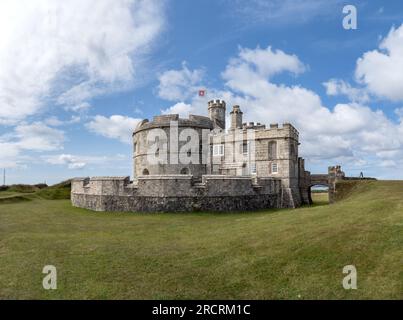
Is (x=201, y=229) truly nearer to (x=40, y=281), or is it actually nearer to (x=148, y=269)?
(x=148, y=269)

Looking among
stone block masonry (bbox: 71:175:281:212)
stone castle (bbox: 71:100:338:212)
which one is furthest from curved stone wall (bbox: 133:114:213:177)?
stone block masonry (bbox: 71:175:281:212)

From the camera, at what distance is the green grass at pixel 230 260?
8016 millimetres

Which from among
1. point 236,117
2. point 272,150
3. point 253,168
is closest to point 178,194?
point 253,168

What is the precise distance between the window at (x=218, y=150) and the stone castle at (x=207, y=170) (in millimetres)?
11

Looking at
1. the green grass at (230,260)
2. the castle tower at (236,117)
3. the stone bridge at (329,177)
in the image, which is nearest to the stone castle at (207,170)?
the castle tower at (236,117)

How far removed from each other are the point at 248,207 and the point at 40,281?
741 inches

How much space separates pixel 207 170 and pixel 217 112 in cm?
1000

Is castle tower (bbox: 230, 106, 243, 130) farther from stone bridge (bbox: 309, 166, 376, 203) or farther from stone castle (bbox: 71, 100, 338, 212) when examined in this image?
stone bridge (bbox: 309, 166, 376, 203)

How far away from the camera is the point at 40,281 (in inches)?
361

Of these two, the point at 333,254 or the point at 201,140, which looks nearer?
the point at 333,254

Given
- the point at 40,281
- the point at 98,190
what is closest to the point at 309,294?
the point at 40,281

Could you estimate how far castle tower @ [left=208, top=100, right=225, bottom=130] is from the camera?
42906mm
